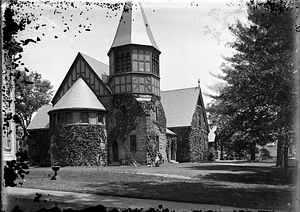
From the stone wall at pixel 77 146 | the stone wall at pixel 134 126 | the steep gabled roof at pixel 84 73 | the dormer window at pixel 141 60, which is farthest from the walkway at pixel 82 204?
the steep gabled roof at pixel 84 73

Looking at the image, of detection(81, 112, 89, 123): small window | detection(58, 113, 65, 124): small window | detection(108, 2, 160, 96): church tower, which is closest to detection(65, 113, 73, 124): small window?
detection(58, 113, 65, 124): small window

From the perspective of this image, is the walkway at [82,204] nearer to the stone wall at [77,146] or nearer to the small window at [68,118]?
the stone wall at [77,146]

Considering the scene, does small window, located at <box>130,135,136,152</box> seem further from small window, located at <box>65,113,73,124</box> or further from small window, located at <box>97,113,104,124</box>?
small window, located at <box>65,113,73,124</box>

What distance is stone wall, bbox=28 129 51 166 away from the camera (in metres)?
32.3

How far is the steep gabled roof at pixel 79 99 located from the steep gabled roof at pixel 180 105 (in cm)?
1364

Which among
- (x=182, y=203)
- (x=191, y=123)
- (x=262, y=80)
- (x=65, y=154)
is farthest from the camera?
(x=191, y=123)

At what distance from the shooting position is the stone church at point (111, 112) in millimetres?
28047

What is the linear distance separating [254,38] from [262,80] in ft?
6.99

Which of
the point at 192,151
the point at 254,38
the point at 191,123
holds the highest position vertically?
the point at 254,38

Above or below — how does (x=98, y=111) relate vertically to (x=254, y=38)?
below

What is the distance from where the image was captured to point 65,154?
27844 millimetres

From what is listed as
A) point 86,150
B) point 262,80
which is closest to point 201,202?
point 262,80

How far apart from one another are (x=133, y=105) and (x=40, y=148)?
11329 mm

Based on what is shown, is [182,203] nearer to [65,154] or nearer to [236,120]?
[236,120]
